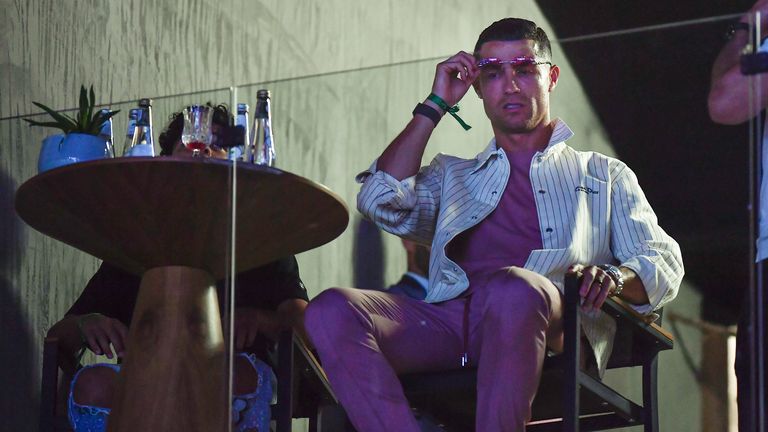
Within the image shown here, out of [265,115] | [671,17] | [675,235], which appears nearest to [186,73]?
[265,115]

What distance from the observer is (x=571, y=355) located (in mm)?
2070

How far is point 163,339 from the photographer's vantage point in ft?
6.54

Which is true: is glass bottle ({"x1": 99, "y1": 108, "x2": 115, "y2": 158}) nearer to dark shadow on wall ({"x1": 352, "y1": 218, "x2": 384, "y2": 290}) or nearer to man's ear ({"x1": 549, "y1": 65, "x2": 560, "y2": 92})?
dark shadow on wall ({"x1": 352, "y1": 218, "x2": 384, "y2": 290})

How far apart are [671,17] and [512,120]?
3.05m

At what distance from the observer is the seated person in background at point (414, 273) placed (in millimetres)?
2613

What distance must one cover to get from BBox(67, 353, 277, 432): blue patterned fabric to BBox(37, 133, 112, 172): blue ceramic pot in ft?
1.38

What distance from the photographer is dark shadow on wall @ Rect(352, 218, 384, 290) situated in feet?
8.43

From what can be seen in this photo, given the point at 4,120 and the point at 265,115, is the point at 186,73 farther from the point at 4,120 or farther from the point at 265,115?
the point at 265,115

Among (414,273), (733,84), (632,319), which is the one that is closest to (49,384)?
(414,273)

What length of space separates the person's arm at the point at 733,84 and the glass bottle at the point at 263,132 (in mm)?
787

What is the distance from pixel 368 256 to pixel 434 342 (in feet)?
1.46

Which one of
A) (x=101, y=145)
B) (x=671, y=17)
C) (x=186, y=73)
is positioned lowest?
(x=101, y=145)

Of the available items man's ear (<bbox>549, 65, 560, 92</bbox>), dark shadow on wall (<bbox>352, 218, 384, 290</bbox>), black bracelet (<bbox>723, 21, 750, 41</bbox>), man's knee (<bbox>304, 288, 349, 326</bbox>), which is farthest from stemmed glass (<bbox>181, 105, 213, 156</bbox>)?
black bracelet (<bbox>723, 21, 750, 41</bbox>)

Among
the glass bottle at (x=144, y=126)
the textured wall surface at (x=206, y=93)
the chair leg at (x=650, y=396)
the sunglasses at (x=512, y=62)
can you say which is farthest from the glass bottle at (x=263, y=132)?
the chair leg at (x=650, y=396)
